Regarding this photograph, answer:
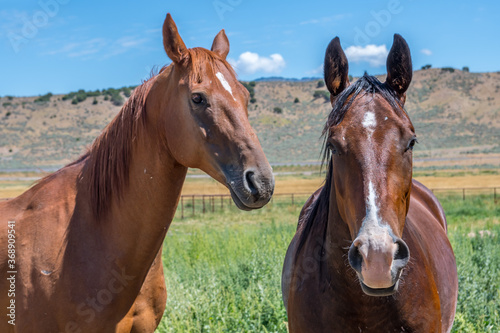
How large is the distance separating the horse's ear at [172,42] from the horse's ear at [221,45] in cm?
44

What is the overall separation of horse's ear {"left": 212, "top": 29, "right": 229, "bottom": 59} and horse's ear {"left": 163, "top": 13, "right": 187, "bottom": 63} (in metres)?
0.44

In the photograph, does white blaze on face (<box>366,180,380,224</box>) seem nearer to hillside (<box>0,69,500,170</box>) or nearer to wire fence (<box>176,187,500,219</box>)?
wire fence (<box>176,187,500,219</box>)

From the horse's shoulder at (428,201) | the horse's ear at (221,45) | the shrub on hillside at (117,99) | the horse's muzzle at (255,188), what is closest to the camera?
the horse's muzzle at (255,188)

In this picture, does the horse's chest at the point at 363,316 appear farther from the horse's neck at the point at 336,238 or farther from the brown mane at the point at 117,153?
the brown mane at the point at 117,153

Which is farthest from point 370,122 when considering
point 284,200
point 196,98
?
point 284,200

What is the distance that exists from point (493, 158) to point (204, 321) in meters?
46.1

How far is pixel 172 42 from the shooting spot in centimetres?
267

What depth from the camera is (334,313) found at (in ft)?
8.45

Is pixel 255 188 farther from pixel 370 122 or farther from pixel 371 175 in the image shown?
pixel 370 122

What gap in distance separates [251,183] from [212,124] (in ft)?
1.43

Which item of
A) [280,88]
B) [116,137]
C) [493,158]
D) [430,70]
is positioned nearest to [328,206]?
[116,137]

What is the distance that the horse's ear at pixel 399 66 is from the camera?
2529mm

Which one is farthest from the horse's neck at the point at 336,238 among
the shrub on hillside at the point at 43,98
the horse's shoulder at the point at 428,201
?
the shrub on hillside at the point at 43,98

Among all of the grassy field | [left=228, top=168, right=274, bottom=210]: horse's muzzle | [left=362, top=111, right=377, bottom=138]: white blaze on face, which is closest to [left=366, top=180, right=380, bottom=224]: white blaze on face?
[left=362, top=111, right=377, bottom=138]: white blaze on face
